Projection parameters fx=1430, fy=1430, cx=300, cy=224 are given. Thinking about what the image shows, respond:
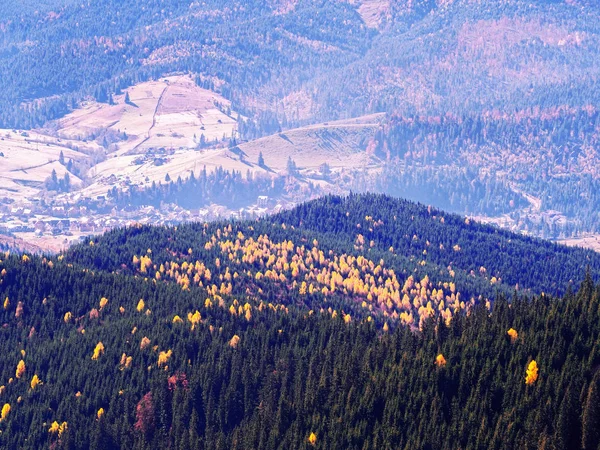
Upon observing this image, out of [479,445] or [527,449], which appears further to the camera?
[479,445]
